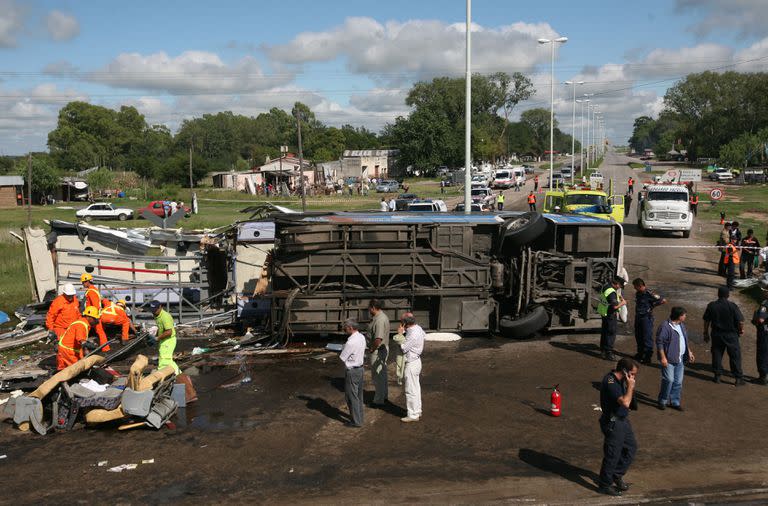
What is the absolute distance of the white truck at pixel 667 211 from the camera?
90.4 ft

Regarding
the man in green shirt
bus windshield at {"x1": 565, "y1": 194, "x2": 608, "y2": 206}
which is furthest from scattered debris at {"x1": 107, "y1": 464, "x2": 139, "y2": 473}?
bus windshield at {"x1": 565, "y1": 194, "x2": 608, "y2": 206}

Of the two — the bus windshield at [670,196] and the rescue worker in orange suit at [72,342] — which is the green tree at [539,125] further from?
the rescue worker in orange suit at [72,342]

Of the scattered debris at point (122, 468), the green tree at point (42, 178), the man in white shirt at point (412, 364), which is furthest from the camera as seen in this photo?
the green tree at point (42, 178)

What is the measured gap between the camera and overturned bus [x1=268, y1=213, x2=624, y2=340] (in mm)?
12812

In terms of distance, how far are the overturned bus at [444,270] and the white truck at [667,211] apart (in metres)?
15.2

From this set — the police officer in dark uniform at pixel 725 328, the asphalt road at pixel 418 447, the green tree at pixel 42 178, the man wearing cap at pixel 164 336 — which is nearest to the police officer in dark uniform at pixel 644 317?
the asphalt road at pixel 418 447

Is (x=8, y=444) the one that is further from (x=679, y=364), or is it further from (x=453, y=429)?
(x=679, y=364)

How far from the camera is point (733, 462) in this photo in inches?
303

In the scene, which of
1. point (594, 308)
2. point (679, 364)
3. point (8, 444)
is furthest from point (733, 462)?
point (8, 444)

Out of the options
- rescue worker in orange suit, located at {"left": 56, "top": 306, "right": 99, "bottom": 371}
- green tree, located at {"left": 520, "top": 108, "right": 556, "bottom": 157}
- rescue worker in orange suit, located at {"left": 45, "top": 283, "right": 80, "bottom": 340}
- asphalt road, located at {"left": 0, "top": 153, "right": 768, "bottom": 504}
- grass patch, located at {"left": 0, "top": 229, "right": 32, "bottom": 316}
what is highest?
green tree, located at {"left": 520, "top": 108, "right": 556, "bottom": 157}

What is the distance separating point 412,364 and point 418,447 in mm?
1123

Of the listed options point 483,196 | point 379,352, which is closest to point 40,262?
point 379,352

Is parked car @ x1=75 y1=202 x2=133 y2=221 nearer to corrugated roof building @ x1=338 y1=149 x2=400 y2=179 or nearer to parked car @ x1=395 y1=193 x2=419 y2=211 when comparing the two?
parked car @ x1=395 y1=193 x2=419 y2=211

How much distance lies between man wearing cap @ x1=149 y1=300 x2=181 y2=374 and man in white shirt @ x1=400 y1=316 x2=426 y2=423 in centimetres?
352
